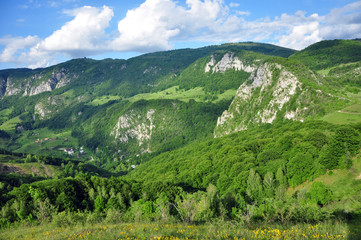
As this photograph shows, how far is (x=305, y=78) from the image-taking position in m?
150

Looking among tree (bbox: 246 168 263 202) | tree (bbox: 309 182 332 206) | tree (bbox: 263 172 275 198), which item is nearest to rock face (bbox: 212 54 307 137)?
tree (bbox: 263 172 275 198)

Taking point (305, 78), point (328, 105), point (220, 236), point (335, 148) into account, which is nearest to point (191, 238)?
point (220, 236)

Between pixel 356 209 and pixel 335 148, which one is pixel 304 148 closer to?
A: pixel 335 148

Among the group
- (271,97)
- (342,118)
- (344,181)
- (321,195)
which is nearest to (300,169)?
Answer: (344,181)

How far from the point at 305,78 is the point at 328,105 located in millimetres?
41218

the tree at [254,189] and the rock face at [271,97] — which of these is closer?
the tree at [254,189]

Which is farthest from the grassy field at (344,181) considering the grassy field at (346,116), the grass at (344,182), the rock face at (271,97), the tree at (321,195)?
the rock face at (271,97)

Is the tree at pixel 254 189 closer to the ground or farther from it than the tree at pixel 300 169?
closer to the ground

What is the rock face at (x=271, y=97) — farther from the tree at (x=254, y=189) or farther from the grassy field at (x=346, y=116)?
the tree at (x=254, y=189)

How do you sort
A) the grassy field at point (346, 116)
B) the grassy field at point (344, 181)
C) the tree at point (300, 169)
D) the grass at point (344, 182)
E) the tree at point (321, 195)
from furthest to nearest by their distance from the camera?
the grassy field at point (346, 116)
the tree at point (300, 169)
the tree at point (321, 195)
the grassy field at point (344, 181)
the grass at point (344, 182)

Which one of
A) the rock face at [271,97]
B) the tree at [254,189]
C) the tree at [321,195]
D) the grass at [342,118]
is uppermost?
the rock face at [271,97]

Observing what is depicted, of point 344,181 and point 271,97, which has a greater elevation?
point 271,97

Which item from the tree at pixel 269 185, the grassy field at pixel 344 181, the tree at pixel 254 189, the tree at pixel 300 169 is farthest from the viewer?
the tree at pixel 254 189

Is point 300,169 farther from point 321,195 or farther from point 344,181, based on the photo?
point 321,195
